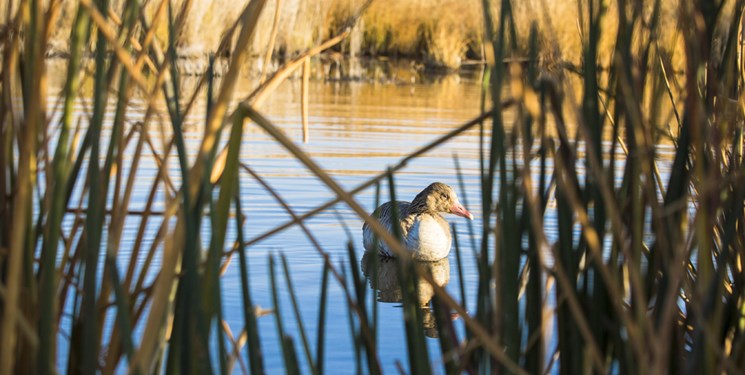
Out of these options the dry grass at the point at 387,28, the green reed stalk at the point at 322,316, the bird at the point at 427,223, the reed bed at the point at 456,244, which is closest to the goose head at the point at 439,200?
the bird at the point at 427,223

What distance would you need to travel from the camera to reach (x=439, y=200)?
20.6 feet

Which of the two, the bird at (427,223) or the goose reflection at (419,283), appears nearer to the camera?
the goose reflection at (419,283)

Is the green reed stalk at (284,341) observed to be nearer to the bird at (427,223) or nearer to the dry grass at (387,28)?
the bird at (427,223)

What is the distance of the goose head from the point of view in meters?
6.24

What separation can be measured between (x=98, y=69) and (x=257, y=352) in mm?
378

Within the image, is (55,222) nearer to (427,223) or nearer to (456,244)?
(456,244)

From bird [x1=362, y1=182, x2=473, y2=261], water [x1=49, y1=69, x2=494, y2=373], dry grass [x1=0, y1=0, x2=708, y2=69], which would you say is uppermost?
dry grass [x1=0, y1=0, x2=708, y2=69]

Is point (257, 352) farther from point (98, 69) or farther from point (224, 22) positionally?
point (224, 22)

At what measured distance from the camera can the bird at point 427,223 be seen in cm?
579

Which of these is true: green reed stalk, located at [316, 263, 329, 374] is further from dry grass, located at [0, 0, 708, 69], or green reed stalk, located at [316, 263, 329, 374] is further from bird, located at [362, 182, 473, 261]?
dry grass, located at [0, 0, 708, 69]

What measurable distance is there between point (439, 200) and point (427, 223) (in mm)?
321

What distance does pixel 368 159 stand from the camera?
25.7 ft

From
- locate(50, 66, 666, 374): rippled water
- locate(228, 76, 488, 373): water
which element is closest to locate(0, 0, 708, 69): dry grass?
locate(228, 76, 488, 373): water

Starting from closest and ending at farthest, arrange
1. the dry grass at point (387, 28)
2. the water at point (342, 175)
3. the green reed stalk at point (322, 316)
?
1. the green reed stalk at point (322, 316)
2. the water at point (342, 175)
3. the dry grass at point (387, 28)
